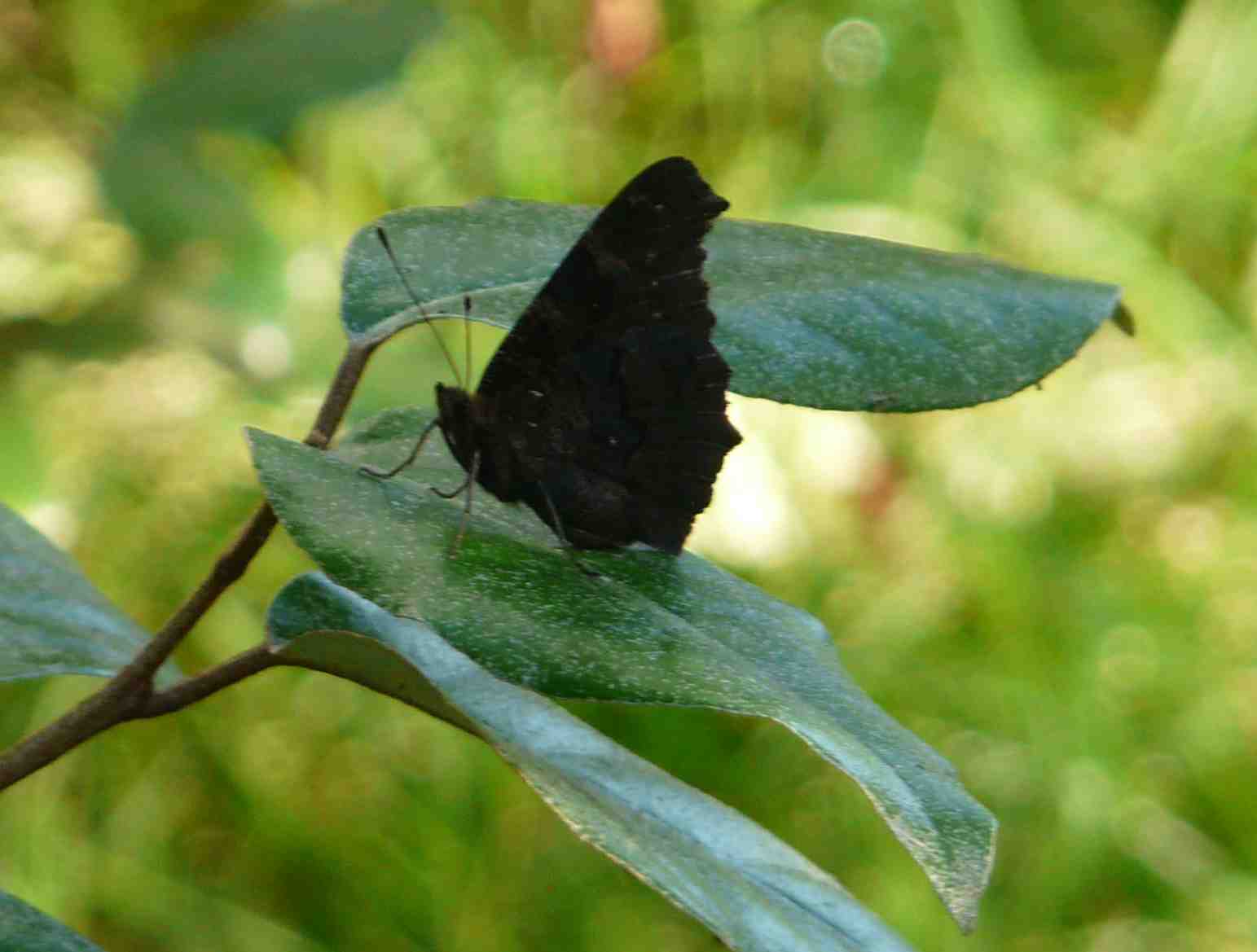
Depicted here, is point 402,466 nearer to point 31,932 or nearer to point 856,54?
point 31,932

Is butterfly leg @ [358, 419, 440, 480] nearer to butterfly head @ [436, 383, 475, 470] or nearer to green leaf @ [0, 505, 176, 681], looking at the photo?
butterfly head @ [436, 383, 475, 470]

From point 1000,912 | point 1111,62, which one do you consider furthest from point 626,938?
point 1111,62

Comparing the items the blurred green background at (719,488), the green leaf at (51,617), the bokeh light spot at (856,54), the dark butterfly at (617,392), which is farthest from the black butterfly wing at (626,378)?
the bokeh light spot at (856,54)

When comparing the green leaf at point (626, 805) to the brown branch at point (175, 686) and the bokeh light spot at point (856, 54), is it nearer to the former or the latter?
the brown branch at point (175, 686)

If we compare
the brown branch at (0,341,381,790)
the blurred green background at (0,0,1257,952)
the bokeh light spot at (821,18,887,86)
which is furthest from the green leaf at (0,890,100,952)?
the bokeh light spot at (821,18,887,86)

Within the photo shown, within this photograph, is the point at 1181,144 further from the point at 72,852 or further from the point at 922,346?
the point at 922,346

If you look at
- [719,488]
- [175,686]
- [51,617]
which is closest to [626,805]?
[175,686]
